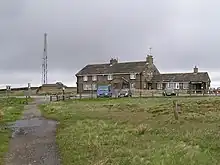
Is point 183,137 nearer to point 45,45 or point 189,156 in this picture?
point 189,156

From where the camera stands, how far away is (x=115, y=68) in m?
85.0

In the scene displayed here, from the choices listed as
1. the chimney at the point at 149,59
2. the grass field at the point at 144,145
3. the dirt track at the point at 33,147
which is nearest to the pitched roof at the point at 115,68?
the chimney at the point at 149,59

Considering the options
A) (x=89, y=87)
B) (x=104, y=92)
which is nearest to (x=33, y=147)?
(x=104, y=92)

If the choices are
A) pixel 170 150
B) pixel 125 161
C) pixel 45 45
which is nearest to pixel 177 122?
pixel 170 150

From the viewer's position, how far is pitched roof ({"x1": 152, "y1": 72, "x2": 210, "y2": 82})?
77.2m

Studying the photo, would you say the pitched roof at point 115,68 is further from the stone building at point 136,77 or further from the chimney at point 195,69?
the chimney at point 195,69

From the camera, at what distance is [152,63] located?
8519cm

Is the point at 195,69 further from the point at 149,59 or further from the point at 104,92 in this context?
the point at 104,92

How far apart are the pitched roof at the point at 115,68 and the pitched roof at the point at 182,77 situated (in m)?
4.76

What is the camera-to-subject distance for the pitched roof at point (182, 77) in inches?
3039

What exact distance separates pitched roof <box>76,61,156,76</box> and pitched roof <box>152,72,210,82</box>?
4765 millimetres

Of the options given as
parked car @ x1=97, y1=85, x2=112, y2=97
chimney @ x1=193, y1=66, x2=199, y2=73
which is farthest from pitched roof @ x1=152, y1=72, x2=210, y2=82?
parked car @ x1=97, y1=85, x2=112, y2=97

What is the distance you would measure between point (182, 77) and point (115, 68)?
49.5ft

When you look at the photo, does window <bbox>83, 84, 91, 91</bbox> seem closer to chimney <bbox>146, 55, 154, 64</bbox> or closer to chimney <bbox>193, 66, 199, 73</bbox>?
chimney <bbox>146, 55, 154, 64</bbox>
